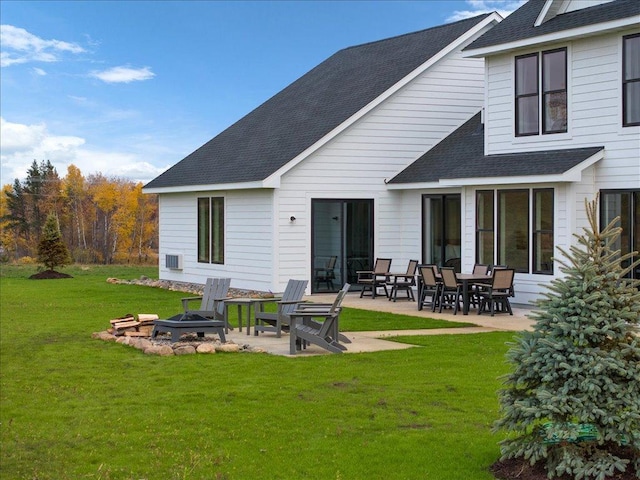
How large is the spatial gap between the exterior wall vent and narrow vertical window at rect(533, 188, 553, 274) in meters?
12.4

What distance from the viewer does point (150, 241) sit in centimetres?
5034

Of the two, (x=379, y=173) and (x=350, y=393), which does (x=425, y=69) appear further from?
(x=350, y=393)

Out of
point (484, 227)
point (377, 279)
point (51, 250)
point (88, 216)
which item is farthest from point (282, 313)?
point (88, 216)

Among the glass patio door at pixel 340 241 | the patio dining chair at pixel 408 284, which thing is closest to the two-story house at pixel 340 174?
the glass patio door at pixel 340 241

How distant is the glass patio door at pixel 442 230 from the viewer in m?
22.1

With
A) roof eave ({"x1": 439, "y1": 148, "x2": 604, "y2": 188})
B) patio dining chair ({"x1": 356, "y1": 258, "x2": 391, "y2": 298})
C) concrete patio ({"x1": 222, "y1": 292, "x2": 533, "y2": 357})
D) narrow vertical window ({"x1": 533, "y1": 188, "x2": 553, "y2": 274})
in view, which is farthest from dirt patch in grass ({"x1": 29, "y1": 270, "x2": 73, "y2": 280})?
narrow vertical window ({"x1": 533, "y1": 188, "x2": 553, "y2": 274})

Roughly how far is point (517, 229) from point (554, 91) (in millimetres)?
2860

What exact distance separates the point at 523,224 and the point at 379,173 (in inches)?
225

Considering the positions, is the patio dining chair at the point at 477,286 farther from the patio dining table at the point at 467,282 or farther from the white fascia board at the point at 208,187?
the white fascia board at the point at 208,187

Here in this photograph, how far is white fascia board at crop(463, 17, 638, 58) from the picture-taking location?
16.9 metres

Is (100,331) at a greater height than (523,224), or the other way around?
(523,224)

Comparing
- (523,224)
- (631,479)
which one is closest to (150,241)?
(523,224)

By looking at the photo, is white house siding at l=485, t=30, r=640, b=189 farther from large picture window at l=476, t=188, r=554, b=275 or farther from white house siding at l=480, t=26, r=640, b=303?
large picture window at l=476, t=188, r=554, b=275

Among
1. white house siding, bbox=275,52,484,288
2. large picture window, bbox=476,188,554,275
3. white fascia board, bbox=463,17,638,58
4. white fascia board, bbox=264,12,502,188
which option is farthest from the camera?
white house siding, bbox=275,52,484,288
